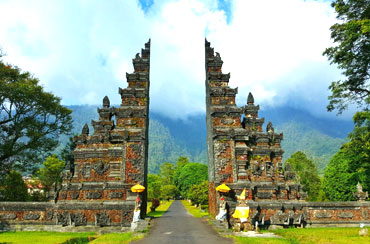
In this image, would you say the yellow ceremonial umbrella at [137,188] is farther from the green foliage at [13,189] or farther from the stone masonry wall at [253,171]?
the green foliage at [13,189]

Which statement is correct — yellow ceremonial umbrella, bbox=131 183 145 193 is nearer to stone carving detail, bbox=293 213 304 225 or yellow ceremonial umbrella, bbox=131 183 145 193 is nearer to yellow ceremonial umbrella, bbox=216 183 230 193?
yellow ceremonial umbrella, bbox=216 183 230 193

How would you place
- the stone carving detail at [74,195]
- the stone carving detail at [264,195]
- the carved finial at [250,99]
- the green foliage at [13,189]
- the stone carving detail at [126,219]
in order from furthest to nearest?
1. the green foliage at [13,189]
2. the carved finial at [250,99]
3. the stone carving detail at [74,195]
4. the stone carving detail at [264,195]
5. the stone carving detail at [126,219]

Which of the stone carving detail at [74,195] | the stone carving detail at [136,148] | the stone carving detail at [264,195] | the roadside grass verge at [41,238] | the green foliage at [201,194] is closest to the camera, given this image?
the roadside grass verge at [41,238]

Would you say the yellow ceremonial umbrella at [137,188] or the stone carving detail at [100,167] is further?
the stone carving detail at [100,167]

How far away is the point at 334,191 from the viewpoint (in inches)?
1046

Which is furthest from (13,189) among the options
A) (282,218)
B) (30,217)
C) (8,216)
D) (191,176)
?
(191,176)

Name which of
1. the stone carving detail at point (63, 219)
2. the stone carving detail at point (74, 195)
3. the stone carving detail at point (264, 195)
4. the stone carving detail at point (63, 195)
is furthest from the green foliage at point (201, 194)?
the stone carving detail at point (63, 219)

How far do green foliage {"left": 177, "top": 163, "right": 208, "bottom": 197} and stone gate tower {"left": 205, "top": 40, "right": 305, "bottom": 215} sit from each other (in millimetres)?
46577

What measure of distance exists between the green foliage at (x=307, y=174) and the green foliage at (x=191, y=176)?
79.7 ft

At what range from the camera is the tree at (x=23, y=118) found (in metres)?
25.2

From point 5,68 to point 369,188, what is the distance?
36.0 metres

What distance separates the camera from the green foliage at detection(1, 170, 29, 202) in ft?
93.8

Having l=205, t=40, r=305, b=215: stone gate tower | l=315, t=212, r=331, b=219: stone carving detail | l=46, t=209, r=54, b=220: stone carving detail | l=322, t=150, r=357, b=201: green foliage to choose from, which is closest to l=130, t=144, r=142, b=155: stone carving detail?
l=205, t=40, r=305, b=215: stone gate tower

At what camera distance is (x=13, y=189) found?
94.6 feet
